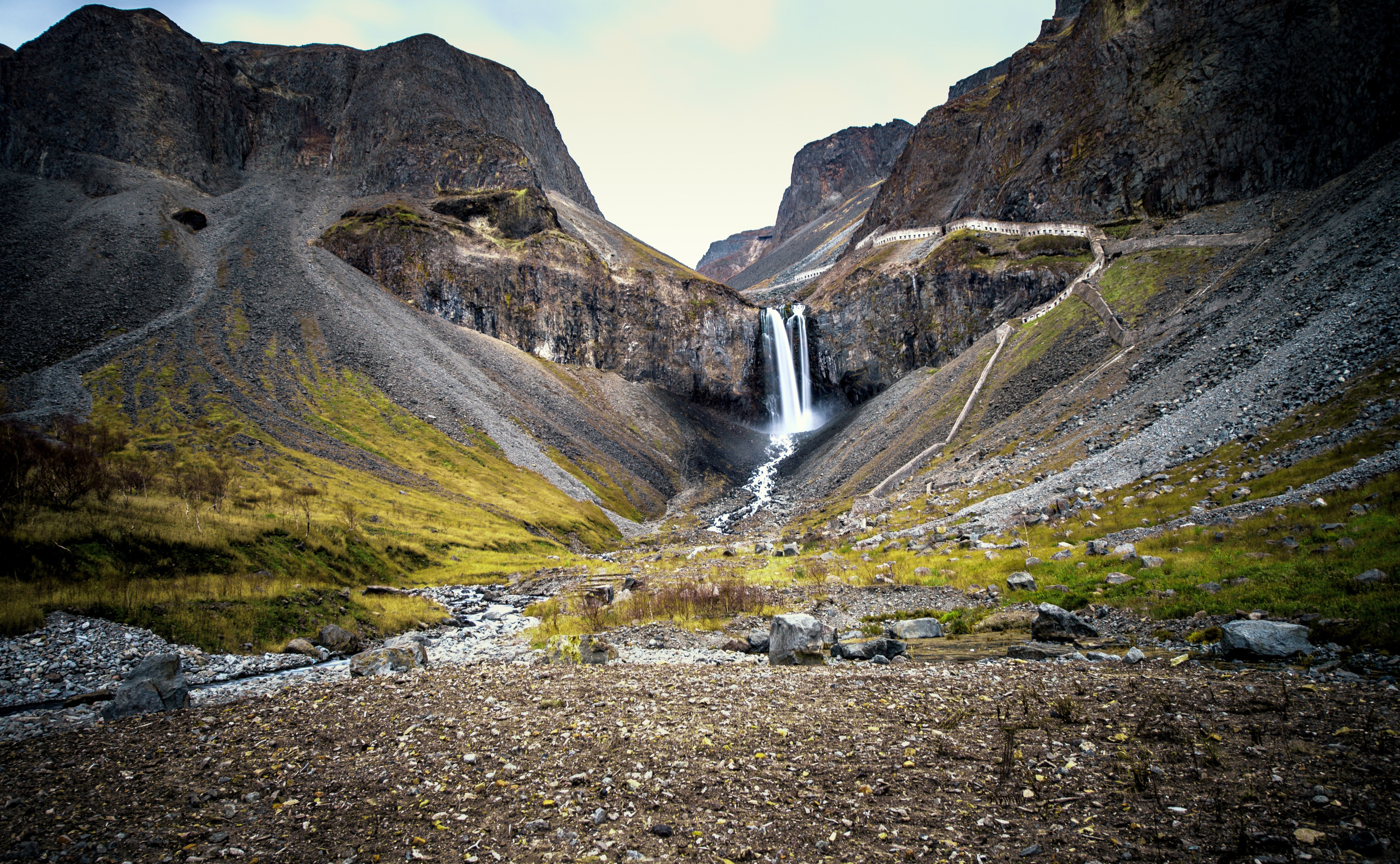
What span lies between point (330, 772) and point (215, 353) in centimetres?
6535

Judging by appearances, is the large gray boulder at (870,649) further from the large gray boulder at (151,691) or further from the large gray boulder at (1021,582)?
the large gray boulder at (151,691)

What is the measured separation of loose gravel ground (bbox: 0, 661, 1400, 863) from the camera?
6.08 m

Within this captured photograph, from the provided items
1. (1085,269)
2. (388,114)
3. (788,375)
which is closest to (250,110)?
(388,114)

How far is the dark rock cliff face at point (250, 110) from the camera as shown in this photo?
10256cm

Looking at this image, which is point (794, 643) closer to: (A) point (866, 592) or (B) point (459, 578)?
Answer: (A) point (866, 592)

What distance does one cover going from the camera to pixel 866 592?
23781 mm

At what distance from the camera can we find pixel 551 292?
322 ft

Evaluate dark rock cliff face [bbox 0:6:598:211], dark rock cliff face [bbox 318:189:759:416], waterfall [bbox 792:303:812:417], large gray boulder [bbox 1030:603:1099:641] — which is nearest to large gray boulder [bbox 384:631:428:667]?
large gray boulder [bbox 1030:603:1099:641]

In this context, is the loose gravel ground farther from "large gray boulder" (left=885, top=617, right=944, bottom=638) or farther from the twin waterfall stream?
the twin waterfall stream

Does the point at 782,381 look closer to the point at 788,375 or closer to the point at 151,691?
the point at 788,375

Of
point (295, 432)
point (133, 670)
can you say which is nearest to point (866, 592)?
point (133, 670)

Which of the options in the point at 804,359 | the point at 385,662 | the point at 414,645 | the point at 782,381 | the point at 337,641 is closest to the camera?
the point at 385,662

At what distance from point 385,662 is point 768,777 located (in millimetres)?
13291

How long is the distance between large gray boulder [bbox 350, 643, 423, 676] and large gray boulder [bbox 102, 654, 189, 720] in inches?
152
